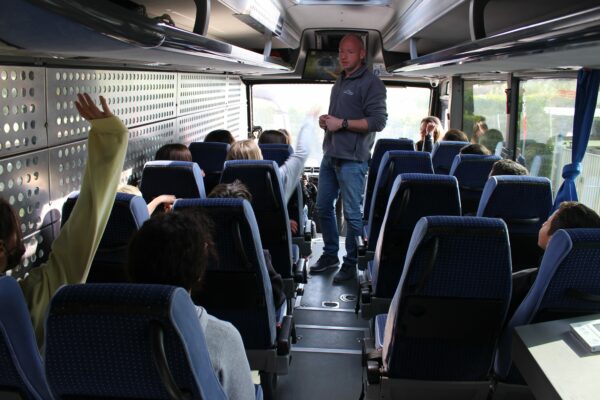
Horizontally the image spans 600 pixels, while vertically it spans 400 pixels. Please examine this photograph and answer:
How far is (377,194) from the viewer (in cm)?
446

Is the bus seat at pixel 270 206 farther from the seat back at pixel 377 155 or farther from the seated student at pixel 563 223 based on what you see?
the seat back at pixel 377 155

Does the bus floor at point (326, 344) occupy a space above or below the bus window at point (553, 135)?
below

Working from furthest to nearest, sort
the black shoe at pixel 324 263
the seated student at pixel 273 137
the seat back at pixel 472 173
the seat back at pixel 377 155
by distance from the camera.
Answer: the seated student at pixel 273 137
the seat back at pixel 377 155
the black shoe at pixel 324 263
the seat back at pixel 472 173

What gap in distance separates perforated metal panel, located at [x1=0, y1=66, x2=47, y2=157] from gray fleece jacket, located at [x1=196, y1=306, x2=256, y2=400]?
167cm

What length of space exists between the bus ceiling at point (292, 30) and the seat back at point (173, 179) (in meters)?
0.66

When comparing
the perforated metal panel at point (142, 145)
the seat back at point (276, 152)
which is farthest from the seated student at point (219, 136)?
the seat back at point (276, 152)

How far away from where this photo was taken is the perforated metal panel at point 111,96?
3271 millimetres

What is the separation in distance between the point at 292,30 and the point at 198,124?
1.79 m

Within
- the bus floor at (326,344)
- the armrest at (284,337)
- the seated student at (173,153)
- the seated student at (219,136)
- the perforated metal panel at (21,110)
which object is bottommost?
the bus floor at (326,344)

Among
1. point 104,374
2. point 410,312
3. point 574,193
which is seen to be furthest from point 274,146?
point 104,374

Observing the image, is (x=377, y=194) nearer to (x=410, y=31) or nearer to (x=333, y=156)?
(x=333, y=156)

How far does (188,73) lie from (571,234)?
18.6 feet

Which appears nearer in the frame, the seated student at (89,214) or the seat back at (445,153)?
the seated student at (89,214)

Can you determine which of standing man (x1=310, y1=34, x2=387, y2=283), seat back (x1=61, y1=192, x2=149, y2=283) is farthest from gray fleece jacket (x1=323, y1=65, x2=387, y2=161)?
seat back (x1=61, y1=192, x2=149, y2=283)
